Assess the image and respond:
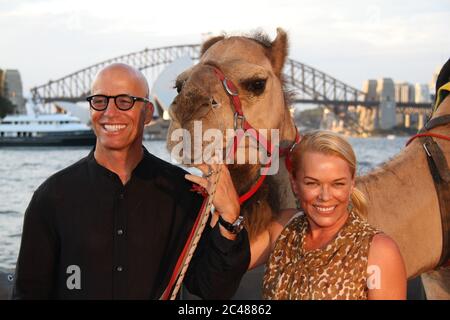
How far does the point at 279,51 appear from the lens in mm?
2980

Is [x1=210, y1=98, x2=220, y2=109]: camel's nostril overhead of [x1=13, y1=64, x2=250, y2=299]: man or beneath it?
overhead

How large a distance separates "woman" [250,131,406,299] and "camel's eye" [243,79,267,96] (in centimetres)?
47

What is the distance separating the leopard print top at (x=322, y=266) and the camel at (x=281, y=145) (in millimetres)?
334

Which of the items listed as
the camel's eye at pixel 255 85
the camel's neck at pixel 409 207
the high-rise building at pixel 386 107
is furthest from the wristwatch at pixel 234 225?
the high-rise building at pixel 386 107


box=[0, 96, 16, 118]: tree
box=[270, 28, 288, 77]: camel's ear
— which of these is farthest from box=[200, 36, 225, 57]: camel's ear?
box=[0, 96, 16, 118]: tree

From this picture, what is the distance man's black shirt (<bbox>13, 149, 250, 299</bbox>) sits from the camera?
241 cm

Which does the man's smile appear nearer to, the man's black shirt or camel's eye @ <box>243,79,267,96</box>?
the man's black shirt

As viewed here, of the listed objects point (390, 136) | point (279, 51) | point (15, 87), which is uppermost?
point (15, 87)

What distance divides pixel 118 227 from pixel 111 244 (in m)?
0.07

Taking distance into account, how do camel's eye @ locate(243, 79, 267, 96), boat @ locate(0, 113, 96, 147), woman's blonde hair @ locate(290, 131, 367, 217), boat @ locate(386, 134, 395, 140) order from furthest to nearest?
1. boat @ locate(386, 134, 395, 140)
2. boat @ locate(0, 113, 96, 147)
3. camel's eye @ locate(243, 79, 267, 96)
4. woman's blonde hair @ locate(290, 131, 367, 217)

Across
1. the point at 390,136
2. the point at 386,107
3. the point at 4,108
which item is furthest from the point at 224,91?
the point at 390,136

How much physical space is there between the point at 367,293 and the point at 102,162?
118 centimetres

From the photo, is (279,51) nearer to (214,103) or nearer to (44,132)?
(214,103)
